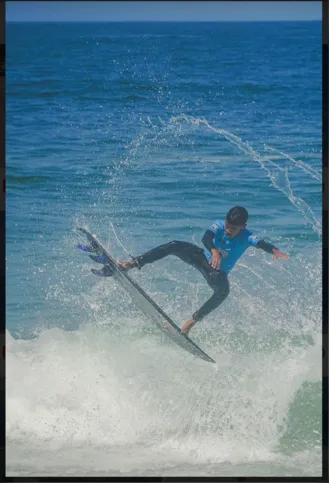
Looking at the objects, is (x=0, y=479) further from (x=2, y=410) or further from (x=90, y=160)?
(x=90, y=160)

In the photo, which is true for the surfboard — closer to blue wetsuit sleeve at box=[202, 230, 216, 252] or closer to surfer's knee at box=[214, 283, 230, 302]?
surfer's knee at box=[214, 283, 230, 302]

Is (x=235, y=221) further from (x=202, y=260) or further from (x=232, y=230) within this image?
(x=202, y=260)

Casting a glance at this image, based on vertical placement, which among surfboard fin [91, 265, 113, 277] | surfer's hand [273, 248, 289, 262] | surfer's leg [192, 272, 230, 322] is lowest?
surfer's leg [192, 272, 230, 322]

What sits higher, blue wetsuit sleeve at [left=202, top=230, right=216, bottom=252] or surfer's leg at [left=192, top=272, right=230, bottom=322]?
blue wetsuit sleeve at [left=202, top=230, right=216, bottom=252]

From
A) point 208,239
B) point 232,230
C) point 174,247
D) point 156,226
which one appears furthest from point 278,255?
point 156,226

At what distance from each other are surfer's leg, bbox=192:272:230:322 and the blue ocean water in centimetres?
4

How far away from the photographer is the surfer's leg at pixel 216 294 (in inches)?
199

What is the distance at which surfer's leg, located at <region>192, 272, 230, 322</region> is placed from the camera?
5062mm

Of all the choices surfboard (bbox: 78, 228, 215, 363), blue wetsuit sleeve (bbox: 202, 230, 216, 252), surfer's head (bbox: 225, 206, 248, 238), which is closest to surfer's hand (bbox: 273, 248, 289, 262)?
surfer's head (bbox: 225, 206, 248, 238)

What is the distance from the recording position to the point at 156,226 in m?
5.24

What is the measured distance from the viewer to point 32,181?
17.4ft

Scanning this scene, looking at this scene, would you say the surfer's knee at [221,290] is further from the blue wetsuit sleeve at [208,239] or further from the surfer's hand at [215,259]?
the blue wetsuit sleeve at [208,239]

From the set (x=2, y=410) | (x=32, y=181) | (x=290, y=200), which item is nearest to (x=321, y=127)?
(x=290, y=200)

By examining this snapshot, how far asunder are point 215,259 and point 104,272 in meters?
0.63
